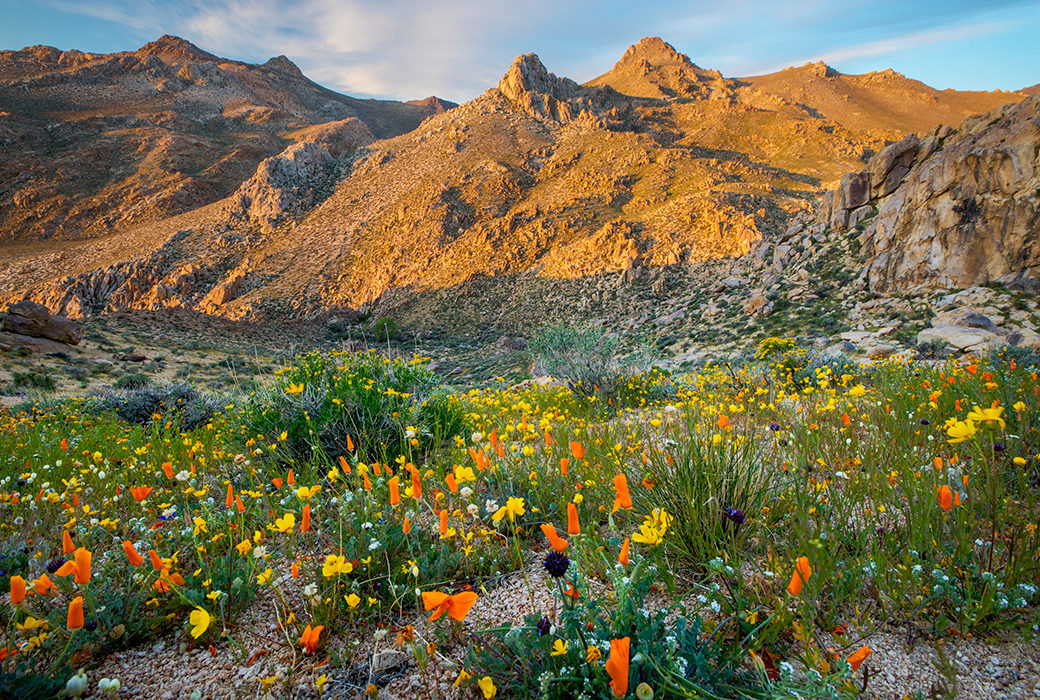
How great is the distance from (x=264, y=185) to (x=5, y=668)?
4466 centimetres

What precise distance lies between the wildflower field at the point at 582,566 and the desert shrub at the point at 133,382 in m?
12.3

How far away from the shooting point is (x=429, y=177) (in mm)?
37250

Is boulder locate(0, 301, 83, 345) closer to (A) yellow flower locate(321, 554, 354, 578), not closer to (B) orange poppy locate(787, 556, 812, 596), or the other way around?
(A) yellow flower locate(321, 554, 354, 578)

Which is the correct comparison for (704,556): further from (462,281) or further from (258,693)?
(462,281)

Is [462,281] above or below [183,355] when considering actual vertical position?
above

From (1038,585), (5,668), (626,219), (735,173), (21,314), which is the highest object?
(735,173)

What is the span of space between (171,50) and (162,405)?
312ft

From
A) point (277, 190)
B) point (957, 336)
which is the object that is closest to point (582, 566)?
point (957, 336)

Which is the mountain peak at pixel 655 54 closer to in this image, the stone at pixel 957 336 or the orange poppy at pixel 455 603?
the stone at pixel 957 336

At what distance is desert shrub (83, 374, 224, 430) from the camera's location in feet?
22.2

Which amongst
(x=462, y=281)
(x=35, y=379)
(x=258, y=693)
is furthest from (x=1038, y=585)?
(x=462, y=281)

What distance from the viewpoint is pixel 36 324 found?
1731cm

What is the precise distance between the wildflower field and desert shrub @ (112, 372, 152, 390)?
12.3 m

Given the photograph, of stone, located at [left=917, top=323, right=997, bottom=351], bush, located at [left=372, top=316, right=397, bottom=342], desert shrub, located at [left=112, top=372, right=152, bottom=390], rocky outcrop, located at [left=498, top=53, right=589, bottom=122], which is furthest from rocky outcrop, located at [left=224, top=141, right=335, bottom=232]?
stone, located at [left=917, top=323, right=997, bottom=351]
